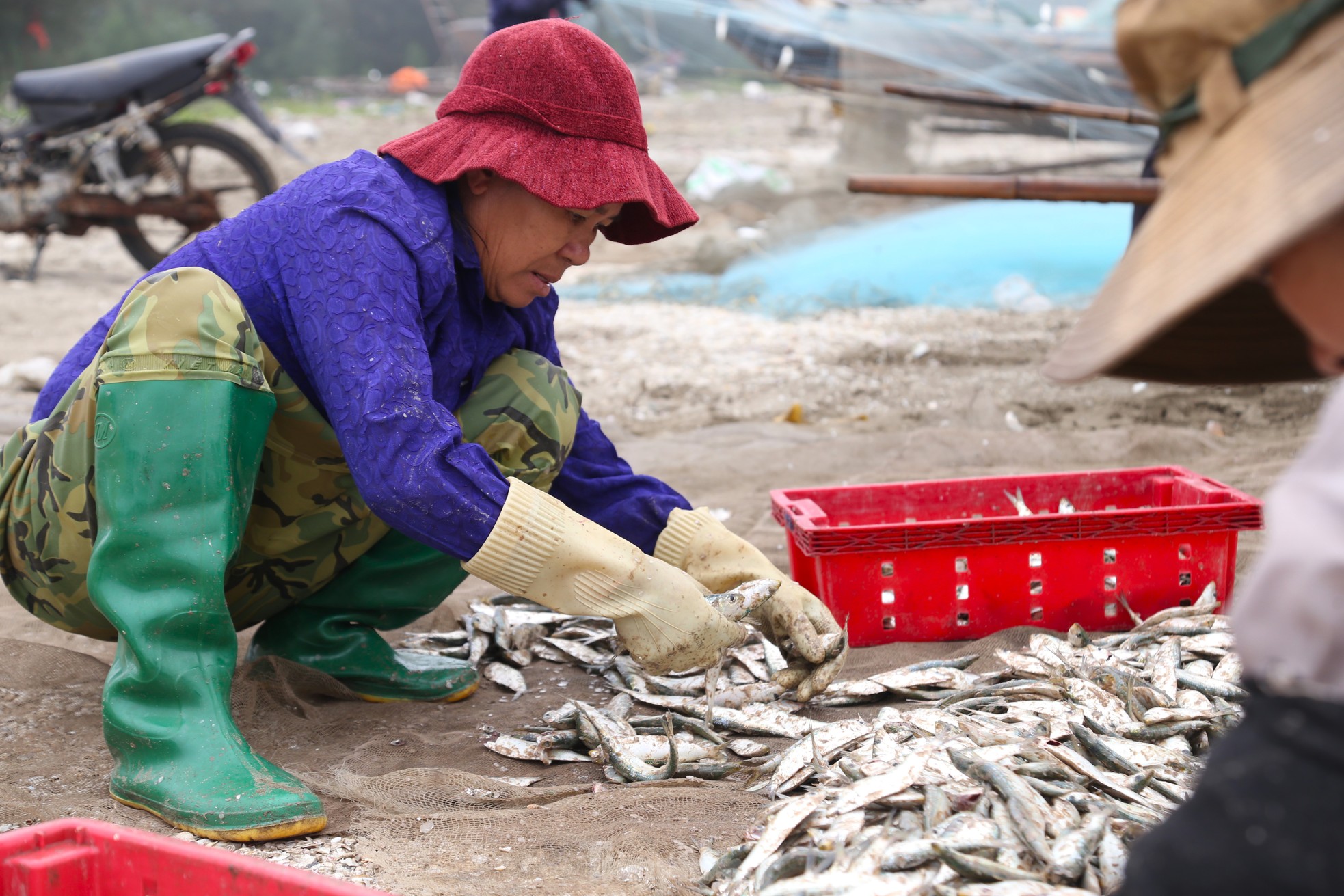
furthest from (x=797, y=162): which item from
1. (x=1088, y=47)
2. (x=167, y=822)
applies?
(x=167, y=822)

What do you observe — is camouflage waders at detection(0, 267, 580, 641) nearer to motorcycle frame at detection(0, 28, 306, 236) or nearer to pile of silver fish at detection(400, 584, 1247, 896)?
pile of silver fish at detection(400, 584, 1247, 896)

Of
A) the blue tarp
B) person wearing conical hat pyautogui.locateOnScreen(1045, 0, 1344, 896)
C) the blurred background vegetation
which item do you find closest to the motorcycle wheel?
the blue tarp

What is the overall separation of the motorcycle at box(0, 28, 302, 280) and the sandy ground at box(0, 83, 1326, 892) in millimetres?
619

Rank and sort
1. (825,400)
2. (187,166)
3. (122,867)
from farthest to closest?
(187,166) < (825,400) < (122,867)

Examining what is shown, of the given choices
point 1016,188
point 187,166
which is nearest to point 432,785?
point 1016,188

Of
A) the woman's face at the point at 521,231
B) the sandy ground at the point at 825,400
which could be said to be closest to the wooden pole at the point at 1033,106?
the sandy ground at the point at 825,400

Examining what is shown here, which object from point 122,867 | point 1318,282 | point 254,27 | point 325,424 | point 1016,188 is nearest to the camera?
point 1318,282

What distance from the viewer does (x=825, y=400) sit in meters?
5.64

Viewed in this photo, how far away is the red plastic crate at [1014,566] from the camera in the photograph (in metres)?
2.76

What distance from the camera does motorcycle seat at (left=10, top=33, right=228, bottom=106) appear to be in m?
7.98

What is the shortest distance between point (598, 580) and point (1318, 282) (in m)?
1.29

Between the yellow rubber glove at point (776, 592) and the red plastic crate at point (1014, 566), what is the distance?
284 millimetres

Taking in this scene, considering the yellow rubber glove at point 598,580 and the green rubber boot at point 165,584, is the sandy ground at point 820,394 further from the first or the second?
the yellow rubber glove at point 598,580

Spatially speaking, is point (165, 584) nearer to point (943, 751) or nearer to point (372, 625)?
point (372, 625)
